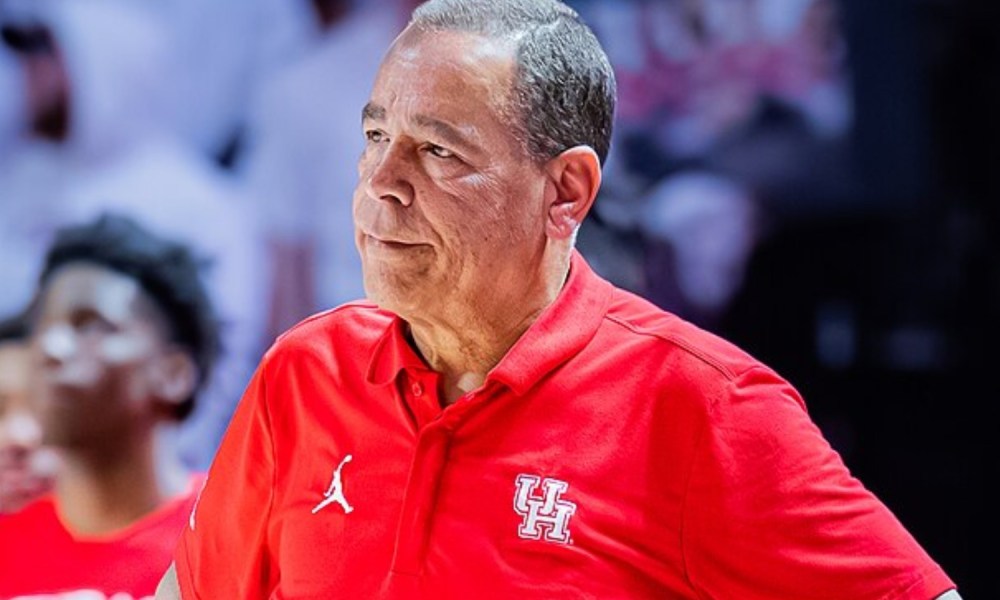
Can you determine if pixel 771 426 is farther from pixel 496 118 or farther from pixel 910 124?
pixel 910 124

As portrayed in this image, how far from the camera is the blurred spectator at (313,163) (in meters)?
2.73

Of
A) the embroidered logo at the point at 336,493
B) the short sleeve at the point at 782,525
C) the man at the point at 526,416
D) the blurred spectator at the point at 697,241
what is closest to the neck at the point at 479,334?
the man at the point at 526,416

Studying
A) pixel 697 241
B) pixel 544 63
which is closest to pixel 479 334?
pixel 544 63

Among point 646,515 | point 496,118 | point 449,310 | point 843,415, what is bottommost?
point 843,415

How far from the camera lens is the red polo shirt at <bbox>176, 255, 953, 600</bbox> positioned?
1.48 metres

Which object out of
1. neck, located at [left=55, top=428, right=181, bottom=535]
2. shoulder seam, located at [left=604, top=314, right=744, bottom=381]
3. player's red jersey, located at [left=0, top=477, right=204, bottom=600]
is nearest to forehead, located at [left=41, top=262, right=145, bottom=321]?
neck, located at [left=55, top=428, right=181, bottom=535]

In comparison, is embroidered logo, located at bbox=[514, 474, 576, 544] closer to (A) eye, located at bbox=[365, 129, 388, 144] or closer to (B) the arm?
(A) eye, located at bbox=[365, 129, 388, 144]

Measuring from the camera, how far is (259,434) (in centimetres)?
170

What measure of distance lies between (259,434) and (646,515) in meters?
0.48

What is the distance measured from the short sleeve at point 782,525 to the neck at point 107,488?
140 cm

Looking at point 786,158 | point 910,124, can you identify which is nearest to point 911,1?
point 910,124

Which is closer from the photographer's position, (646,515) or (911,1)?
(646,515)

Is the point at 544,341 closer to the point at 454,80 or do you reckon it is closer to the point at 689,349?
the point at 689,349

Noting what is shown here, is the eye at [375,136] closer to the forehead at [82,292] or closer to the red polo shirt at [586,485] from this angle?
the red polo shirt at [586,485]
